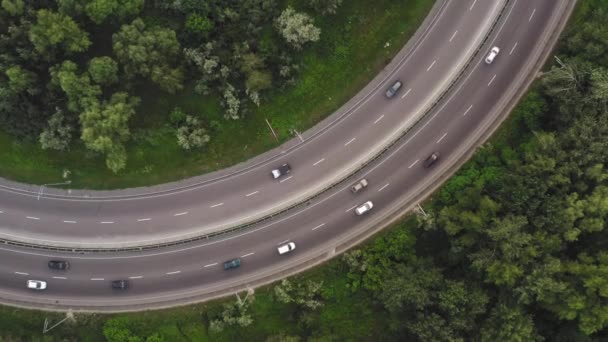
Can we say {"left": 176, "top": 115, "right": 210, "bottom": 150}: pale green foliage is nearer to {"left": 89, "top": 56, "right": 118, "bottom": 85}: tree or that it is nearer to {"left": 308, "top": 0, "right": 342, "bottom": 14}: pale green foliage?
{"left": 89, "top": 56, "right": 118, "bottom": 85}: tree

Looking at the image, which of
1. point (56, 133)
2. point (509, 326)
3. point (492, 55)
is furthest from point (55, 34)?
point (509, 326)

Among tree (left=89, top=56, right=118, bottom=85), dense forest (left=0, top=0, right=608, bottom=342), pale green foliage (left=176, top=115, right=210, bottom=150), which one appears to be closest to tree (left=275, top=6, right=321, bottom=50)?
pale green foliage (left=176, top=115, right=210, bottom=150)

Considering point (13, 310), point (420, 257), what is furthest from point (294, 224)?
point (13, 310)

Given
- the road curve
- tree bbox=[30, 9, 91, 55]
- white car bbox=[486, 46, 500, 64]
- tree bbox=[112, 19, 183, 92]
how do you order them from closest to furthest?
tree bbox=[30, 9, 91, 55]
tree bbox=[112, 19, 183, 92]
white car bbox=[486, 46, 500, 64]
the road curve

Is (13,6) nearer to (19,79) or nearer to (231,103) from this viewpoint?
(19,79)

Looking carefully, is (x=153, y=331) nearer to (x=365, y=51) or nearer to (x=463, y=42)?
(x=365, y=51)
